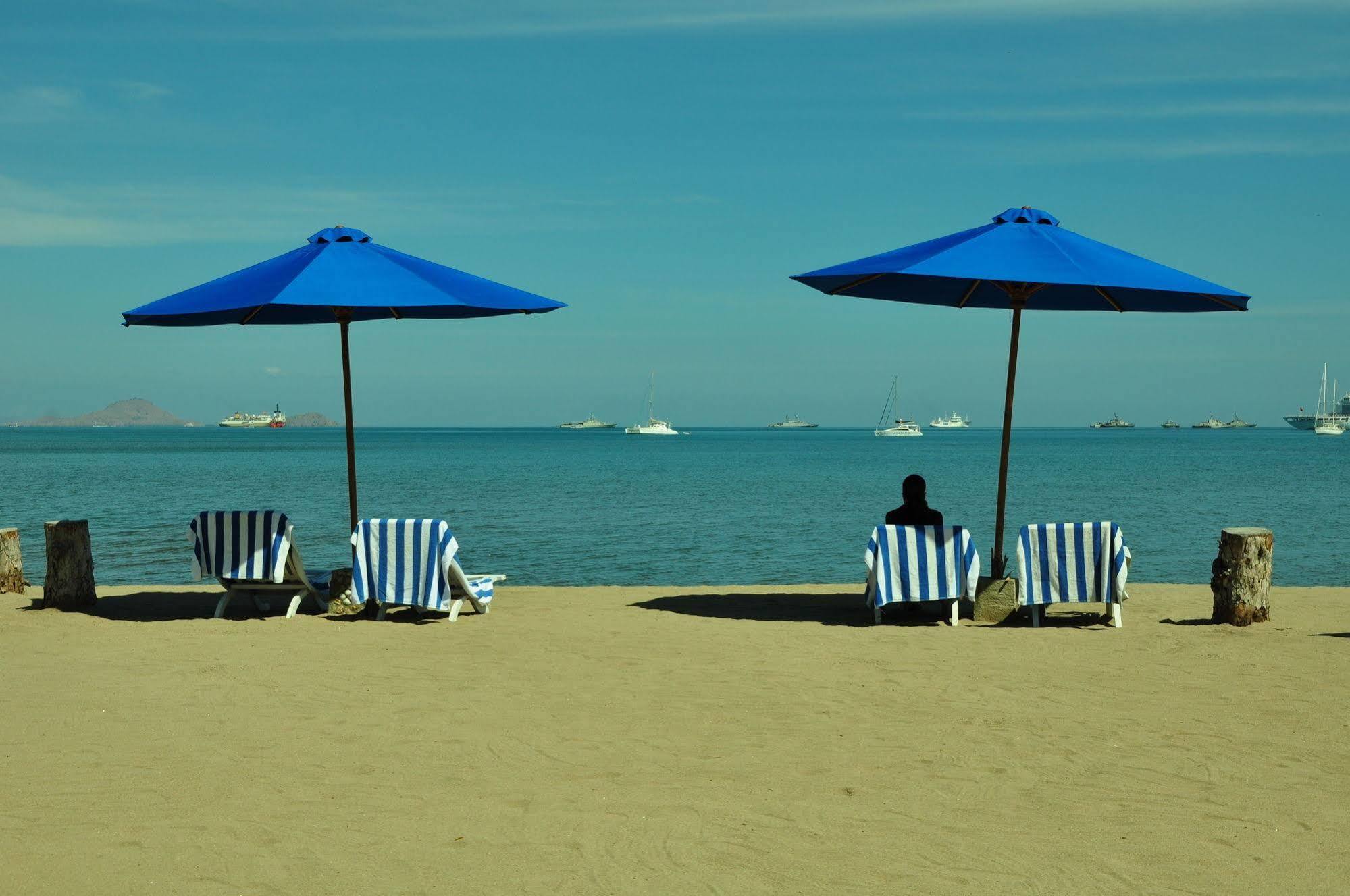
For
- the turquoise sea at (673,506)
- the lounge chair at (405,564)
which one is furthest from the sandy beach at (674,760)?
the turquoise sea at (673,506)

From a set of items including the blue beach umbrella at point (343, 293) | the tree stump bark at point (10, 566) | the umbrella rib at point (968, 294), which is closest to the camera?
the blue beach umbrella at point (343, 293)

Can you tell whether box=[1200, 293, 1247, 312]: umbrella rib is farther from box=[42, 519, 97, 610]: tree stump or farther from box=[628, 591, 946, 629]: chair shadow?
box=[42, 519, 97, 610]: tree stump

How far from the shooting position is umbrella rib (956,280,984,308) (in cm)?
901

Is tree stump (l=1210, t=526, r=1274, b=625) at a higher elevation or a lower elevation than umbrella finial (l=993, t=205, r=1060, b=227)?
lower

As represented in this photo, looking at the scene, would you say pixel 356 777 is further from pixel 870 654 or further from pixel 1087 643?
pixel 1087 643

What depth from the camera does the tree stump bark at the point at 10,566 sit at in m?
10.1

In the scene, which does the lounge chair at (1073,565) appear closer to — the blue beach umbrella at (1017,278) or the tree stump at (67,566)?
the blue beach umbrella at (1017,278)

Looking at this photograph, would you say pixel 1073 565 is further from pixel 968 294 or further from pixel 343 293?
pixel 343 293

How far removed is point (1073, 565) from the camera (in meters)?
8.07

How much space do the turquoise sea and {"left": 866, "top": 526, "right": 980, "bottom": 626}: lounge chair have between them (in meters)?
6.24

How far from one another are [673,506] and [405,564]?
2156cm

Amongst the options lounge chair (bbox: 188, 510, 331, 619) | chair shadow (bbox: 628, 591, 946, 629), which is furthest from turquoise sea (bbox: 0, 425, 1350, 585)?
lounge chair (bbox: 188, 510, 331, 619)

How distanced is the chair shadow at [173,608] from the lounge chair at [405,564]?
915 mm

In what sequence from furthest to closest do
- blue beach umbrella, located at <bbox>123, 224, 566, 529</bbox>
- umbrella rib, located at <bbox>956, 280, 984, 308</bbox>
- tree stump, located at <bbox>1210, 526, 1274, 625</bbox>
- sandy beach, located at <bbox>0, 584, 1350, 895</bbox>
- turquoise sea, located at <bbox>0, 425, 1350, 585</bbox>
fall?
turquoise sea, located at <bbox>0, 425, 1350, 585</bbox>, umbrella rib, located at <bbox>956, 280, 984, 308</bbox>, tree stump, located at <bbox>1210, 526, 1274, 625</bbox>, blue beach umbrella, located at <bbox>123, 224, 566, 529</bbox>, sandy beach, located at <bbox>0, 584, 1350, 895</bbox>
